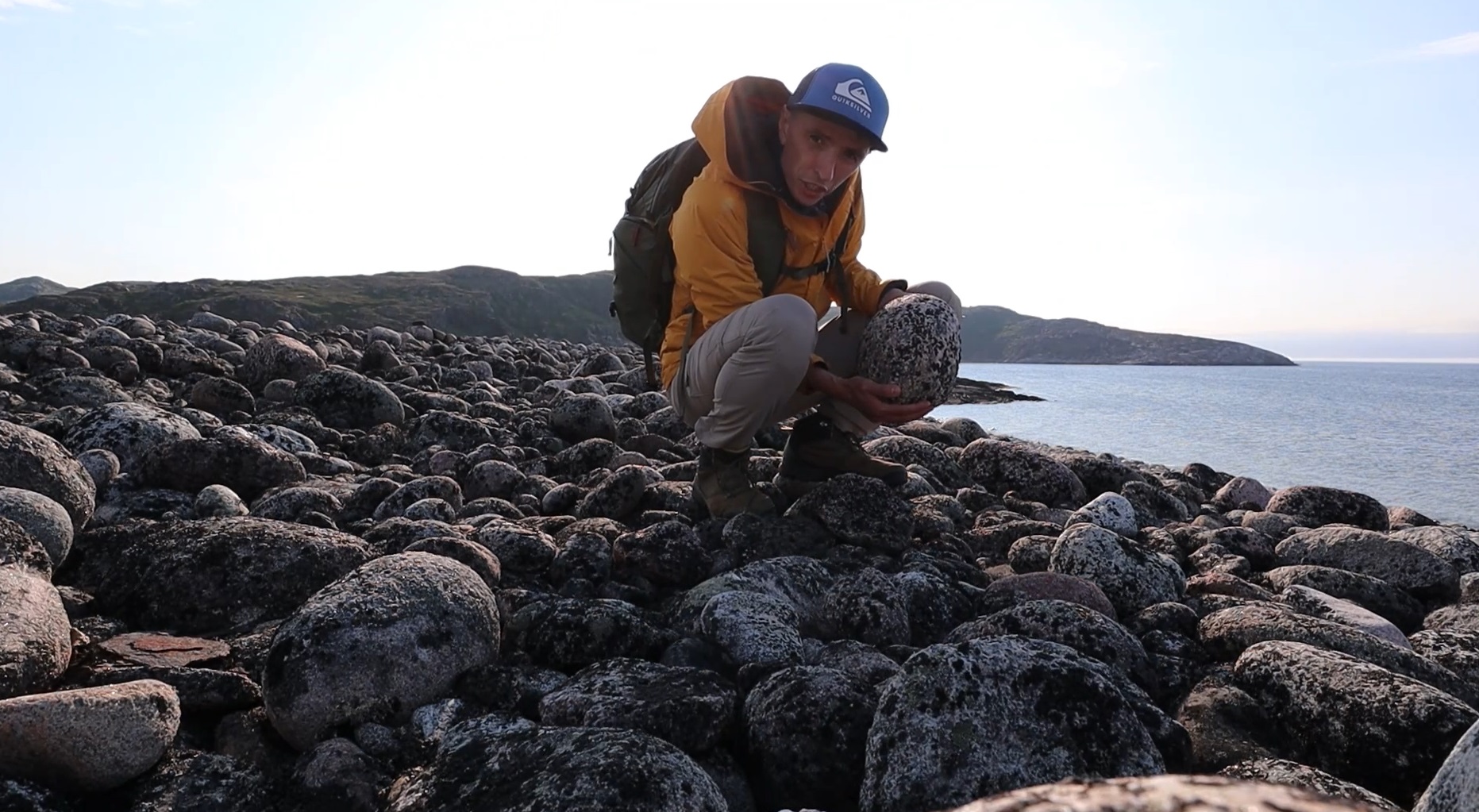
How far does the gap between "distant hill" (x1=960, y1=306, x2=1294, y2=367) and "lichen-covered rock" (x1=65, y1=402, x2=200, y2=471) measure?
11254cm

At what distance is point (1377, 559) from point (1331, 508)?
2.05 metres

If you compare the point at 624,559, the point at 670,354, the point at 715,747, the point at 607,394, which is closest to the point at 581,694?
the point at 715,747

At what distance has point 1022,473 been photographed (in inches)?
271

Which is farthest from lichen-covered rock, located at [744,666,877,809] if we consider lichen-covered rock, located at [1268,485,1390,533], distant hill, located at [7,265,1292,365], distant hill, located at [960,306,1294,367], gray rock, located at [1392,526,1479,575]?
distant hill, located at [960,306,1294,367]

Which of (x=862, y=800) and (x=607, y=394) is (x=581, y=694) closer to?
(x=862, y=800)

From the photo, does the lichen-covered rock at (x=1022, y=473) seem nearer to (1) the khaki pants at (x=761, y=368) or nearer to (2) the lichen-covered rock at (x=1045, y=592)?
(1) the khaki pants at (x=761, y=368)

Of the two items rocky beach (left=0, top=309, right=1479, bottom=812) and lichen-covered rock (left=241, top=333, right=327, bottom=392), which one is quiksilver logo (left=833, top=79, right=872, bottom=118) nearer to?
rocky beach (left=0, top=309, right=1479, bottom=812)

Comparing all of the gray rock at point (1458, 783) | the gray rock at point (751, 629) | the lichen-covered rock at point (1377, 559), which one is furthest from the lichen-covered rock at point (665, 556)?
the lichen-covered rock at point (1377, 559)

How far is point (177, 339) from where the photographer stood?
1261 centimetres

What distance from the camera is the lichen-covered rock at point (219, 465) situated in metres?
4.96

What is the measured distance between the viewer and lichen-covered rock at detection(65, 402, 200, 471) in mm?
5133

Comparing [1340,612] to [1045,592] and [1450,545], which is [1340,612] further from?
[1450,545]

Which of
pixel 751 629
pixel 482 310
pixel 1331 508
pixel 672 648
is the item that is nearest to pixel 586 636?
pixel 672 648

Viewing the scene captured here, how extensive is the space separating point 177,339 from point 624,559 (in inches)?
442
